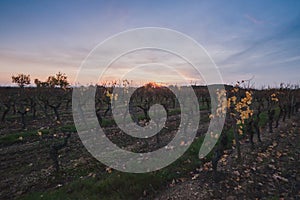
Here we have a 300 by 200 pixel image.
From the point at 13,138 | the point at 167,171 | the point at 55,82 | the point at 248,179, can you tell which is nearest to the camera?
the point at 248,179

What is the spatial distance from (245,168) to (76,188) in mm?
6110

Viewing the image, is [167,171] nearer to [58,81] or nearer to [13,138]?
[13,138]

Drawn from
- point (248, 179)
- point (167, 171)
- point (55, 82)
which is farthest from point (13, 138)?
point (55, 82)

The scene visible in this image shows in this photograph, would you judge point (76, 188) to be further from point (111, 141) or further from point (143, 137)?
point (143, 137)

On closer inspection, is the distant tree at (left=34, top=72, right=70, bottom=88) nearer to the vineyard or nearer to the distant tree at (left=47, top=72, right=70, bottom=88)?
the distant tree at (left=47, top=72, right=70, bottom=88)

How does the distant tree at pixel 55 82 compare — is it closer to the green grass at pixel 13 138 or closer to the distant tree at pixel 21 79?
the distant tree at pixel 21 79

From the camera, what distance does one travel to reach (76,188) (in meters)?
7.61

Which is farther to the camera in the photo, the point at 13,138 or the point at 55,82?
the point at 55,82

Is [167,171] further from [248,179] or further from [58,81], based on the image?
[58,81]

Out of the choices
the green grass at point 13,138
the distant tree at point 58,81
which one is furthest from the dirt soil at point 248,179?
the distant tree at point 58,81

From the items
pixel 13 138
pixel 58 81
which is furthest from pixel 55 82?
pixel 13 138

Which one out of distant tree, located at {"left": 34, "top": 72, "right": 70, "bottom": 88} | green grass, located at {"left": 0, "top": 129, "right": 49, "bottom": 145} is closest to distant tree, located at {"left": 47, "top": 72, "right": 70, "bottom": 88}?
distant tree, located at {"left": 34, "top": 72, "right": 70, "bottom": 88}

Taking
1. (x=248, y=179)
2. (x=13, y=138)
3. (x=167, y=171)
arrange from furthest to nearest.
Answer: (x=13, y=138), (x=167, y=171), (x=248, y=179)

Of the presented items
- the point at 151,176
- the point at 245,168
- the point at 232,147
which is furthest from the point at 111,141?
the point at 245,168
